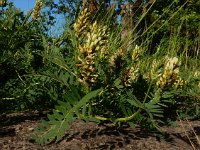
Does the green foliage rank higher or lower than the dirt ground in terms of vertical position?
higher

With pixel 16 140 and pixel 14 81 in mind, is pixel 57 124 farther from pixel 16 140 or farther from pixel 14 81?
pixel 14 81

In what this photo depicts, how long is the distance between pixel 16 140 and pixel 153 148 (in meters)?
0.65

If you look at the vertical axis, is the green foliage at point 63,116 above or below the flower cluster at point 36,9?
below

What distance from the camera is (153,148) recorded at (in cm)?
192

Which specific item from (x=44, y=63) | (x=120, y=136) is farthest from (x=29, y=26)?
(x=120, y=136)

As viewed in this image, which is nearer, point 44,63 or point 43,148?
point 43,148

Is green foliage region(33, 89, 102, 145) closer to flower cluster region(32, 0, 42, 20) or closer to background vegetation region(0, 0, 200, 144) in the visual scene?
background vegetation region(0, 0, 200, 144)

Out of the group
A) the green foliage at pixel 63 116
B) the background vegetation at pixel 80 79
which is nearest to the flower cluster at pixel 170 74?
the background vegetation at pixel 80 79

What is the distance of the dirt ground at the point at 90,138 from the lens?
5.97ft

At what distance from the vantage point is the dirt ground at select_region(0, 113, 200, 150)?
1.82 metres

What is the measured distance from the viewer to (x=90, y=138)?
1.91m

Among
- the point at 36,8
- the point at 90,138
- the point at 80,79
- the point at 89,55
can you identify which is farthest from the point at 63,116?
the point at 36,8

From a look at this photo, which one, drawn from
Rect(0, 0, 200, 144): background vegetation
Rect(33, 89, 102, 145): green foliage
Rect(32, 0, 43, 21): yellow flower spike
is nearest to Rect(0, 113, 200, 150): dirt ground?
Rect(0, 0, 200, 144): background vegetation

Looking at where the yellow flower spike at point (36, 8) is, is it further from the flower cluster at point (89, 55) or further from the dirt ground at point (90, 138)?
the flower cluster at point (89, 55)
